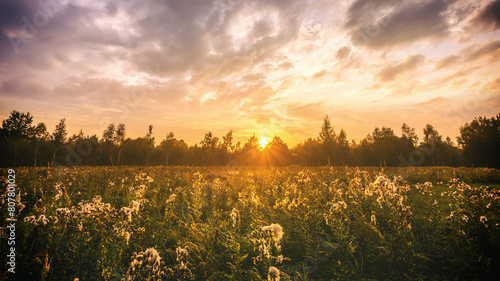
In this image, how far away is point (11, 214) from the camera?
13.0ft

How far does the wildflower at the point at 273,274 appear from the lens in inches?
84.7

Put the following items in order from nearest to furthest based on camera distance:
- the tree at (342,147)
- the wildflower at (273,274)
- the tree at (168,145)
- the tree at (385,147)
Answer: the wildflower at (273,274) < the tree at (385,147) < the tree at (342,147) < the tree at (168,145)

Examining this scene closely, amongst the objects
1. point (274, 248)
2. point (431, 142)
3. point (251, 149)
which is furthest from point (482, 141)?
point (274, 248)

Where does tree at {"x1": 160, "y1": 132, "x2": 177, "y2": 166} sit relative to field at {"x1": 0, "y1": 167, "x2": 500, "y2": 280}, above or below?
above

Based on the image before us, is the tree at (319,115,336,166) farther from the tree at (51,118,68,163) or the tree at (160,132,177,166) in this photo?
the tree at (51,118,68,163)

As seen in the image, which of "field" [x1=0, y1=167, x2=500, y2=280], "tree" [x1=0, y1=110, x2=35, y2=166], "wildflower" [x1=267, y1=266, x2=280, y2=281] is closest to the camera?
"wildflower" [x1=267, y1=266, x2=280, y2=281]

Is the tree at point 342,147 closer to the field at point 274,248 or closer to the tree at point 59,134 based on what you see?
the field at point 274,248

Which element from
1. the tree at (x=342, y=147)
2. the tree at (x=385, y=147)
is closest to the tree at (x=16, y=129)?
the tree at (x=342, y=147)

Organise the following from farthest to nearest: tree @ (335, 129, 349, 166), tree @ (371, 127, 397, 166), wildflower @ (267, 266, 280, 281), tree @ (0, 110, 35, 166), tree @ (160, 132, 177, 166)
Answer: tree @ (160, 132, 177, 166) < tree @ (335, 129, 349, 166) < tree @ (371, 127, 397, 166) < tree @ (0, 110, 35, 166) < wildflower @ (267, 266, 280, 281)

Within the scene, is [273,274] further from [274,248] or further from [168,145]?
[168,145]

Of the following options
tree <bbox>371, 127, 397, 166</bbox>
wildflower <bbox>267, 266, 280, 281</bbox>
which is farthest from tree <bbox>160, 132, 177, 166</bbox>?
wildflower <bbox>267, 266, 280, 281</bbox>

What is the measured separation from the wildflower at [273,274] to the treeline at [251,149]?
141ft

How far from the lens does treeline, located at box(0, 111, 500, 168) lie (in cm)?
4444

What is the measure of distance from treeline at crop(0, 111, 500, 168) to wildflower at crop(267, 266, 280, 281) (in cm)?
4287
